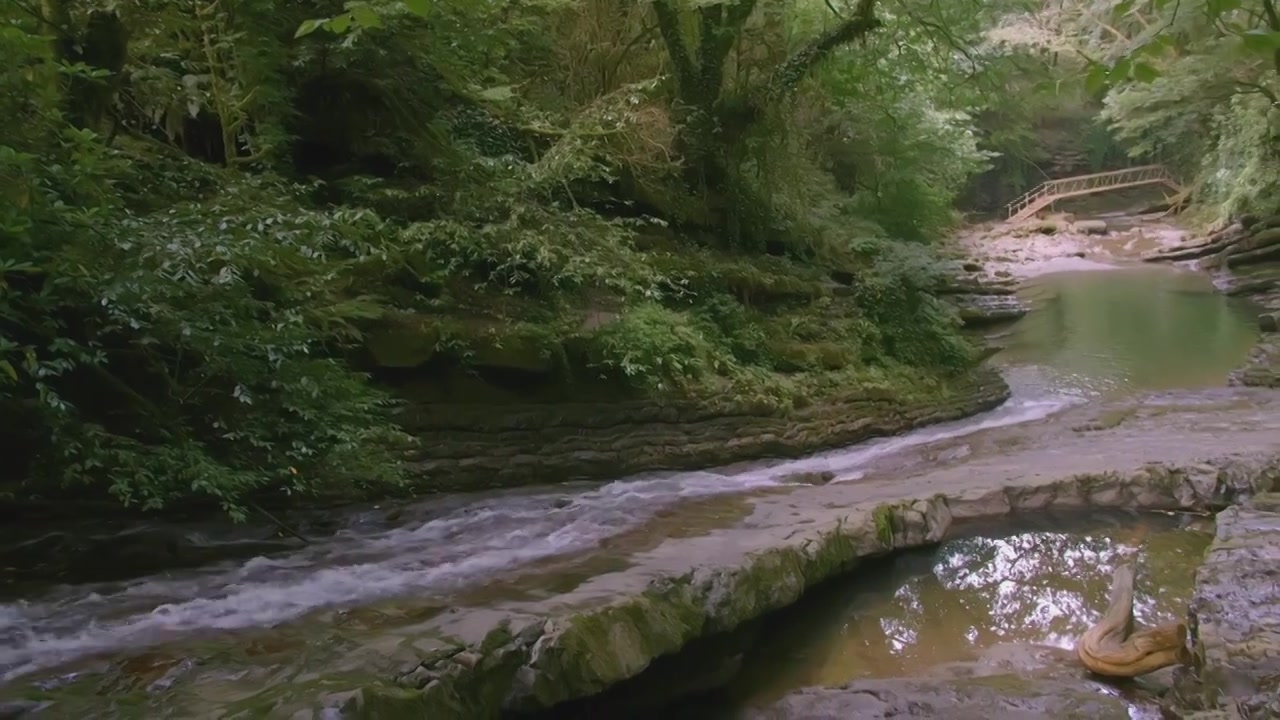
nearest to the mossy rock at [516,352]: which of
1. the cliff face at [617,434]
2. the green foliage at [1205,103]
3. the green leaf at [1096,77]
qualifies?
the cliff face at [617,434]

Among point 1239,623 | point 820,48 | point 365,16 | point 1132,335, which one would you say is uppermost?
point 820,48

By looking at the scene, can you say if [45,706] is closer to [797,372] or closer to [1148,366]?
[797,372]

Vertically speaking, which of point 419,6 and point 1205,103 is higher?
point 1205,103

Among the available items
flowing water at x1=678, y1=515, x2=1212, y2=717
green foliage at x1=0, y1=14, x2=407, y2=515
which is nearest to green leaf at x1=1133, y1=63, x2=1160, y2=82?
flowing water at x1=678, y1=515, x2=1212, y2=717

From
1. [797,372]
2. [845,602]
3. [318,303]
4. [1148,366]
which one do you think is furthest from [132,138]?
[1148,366]

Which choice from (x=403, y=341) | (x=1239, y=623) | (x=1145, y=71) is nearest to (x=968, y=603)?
(x=1239, y=623)

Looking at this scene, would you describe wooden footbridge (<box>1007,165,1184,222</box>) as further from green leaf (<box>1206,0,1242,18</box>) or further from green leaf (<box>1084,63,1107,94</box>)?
green leaf (<box>1206,0,1242,18</box>)

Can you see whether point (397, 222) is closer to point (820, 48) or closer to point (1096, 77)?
point (1096, 77)

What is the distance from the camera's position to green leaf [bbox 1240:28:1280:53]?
1.65m

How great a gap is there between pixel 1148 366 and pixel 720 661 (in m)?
11.3

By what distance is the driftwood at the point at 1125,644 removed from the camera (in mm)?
3775

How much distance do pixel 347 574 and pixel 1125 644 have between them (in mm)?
4140

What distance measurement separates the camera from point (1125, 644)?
3.94 meters

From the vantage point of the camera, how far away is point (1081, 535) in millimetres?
5734
